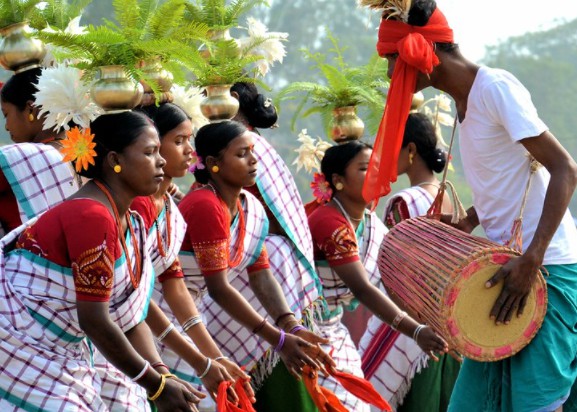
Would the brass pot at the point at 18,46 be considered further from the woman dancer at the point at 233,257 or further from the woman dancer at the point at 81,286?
the woman dancer at the point at 81,286

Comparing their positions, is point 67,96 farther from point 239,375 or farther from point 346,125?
point 346,125

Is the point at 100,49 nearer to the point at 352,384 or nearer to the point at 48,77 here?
the point at 48,77

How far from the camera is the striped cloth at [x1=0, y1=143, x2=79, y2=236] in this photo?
14.9 feet

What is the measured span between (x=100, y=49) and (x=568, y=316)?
81.1 inches

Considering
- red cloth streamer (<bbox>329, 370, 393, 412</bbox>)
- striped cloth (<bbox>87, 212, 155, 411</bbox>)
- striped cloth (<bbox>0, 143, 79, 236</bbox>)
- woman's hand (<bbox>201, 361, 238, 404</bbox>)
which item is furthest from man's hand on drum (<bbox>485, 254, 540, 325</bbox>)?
striped cloth (<bbox>0, 143, 79, 236</bbox>)

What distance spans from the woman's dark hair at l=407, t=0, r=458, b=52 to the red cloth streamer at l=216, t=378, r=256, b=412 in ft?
5.13

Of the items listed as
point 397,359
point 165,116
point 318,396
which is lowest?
point 397,359

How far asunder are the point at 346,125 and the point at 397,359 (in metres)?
1.35

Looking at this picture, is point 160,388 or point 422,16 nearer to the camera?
point 160,388

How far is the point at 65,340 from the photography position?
3.90 meters

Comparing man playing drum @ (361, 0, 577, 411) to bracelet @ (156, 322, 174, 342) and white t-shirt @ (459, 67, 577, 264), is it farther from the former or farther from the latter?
bracelet @ (156, 322, 174, 342)

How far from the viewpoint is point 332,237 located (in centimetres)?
579

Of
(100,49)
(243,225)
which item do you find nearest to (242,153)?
(243,225)

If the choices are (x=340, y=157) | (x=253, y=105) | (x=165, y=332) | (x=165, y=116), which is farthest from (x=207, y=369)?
(x=340, y=157)
